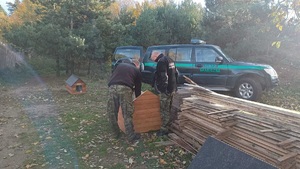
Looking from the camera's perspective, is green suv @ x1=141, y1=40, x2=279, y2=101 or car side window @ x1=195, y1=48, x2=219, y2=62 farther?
car side window @ x1=195, y1=48, x2=219, y2=62

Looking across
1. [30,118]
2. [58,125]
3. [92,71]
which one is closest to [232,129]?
[58,125]

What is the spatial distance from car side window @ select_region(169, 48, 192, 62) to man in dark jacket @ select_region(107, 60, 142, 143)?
12.6 ft

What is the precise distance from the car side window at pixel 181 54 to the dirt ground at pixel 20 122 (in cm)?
463

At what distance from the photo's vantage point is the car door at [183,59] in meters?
8.85

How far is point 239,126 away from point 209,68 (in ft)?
15.9

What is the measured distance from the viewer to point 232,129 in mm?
3984

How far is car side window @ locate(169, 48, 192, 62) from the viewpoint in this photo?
29.2 ft

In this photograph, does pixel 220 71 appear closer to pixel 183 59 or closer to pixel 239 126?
pixel 183 59

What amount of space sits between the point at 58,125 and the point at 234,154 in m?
5.49

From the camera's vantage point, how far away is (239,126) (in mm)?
3883

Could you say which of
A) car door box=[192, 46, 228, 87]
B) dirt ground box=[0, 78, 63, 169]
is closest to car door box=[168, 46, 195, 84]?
car door box=[192, 46, 228, 87]

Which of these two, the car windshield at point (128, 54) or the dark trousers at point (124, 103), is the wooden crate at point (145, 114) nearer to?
the dark trousers at point (124, 103)

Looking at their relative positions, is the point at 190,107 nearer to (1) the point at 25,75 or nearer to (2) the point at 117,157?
(2) the point at 117,157

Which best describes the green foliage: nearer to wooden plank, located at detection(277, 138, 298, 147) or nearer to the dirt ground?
the dirt ground
